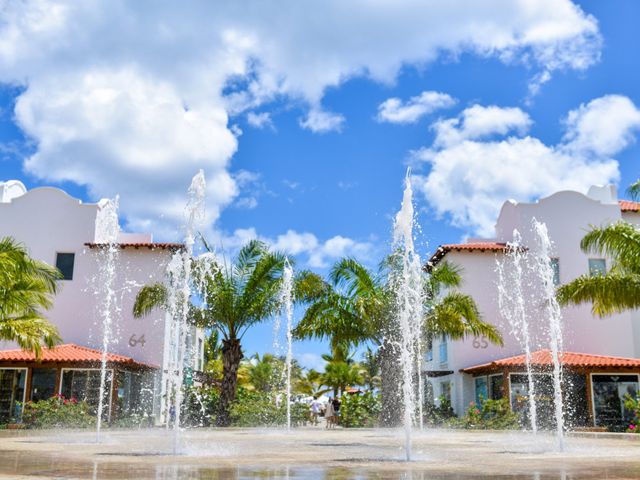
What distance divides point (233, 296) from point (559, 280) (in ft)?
45.7

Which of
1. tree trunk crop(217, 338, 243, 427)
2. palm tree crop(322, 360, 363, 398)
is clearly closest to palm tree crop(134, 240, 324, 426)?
tree trunk crop(217, 338, 243, 427)

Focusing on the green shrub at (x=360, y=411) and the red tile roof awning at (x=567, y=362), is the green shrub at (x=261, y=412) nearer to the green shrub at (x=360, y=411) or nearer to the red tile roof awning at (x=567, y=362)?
the green shrub at (x=360, y=411)

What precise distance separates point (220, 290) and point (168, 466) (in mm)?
15802

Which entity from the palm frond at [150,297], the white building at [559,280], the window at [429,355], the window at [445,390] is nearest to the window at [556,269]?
the white building at [559,280]

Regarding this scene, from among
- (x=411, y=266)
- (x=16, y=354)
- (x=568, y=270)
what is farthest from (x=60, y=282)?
(x=568, y=270)

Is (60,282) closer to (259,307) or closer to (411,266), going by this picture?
(259,307)

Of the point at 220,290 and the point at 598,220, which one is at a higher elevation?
the point at 598,220

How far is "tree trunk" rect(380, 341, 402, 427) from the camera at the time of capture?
23828 millimetres

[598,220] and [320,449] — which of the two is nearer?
[320,449]

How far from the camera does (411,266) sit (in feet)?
79.2

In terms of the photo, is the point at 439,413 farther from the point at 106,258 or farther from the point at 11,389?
the point at 11,389

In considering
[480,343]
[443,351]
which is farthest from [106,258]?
[480,343]

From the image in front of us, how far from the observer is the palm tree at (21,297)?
1641 centimetres

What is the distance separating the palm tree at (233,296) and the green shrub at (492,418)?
6.77 metres
